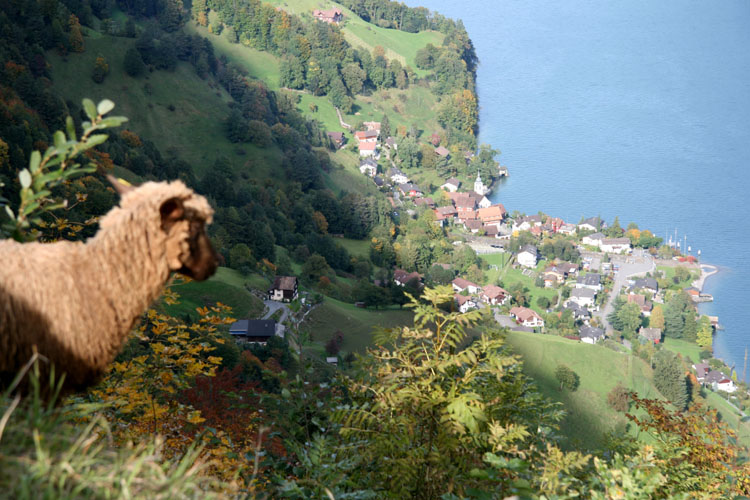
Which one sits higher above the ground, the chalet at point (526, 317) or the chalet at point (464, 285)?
the chalet at point (464, 285)

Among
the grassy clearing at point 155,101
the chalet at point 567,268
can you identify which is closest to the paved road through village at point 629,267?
the chalet at point 567,268

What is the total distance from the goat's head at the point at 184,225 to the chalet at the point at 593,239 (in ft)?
229

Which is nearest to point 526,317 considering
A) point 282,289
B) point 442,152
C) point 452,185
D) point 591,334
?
point 591,334

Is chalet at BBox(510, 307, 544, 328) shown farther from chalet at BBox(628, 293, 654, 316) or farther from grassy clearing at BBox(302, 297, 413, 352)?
grassy clearing at BBox(302, 297, 413, 352)

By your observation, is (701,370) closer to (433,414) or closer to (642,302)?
(642,302)

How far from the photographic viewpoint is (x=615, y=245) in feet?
225

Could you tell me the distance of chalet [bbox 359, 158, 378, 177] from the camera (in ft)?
255

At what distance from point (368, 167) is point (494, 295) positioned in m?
28.1

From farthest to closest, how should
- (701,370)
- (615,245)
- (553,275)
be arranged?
(615,245) → (553,275) → (701,370)

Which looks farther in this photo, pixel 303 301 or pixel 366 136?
pixel 366 136

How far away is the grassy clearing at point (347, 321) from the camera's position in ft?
117

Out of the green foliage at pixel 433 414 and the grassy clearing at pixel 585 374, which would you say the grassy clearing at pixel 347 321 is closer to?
the grassy clearing at pixel 585 374

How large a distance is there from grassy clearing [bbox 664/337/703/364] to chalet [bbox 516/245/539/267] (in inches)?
598

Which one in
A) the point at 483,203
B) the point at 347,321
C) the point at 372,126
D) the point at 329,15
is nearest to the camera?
the point at 347,321
